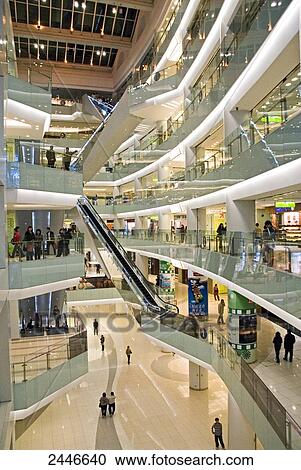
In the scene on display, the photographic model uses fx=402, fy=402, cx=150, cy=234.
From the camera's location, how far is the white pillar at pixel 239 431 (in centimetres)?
900

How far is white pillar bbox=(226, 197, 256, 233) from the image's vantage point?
9.42m

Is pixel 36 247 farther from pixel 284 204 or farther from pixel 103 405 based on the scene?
pixel 284 204

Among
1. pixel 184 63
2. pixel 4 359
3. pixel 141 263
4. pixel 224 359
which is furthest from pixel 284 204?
pixel 4 359

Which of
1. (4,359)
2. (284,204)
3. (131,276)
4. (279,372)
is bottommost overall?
(279,372)

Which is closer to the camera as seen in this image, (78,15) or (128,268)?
(128,268)

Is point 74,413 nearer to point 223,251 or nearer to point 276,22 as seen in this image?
point 223,251

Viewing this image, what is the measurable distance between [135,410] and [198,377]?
2167mm

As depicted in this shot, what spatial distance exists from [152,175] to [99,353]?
11577mm

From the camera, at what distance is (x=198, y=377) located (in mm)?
11953

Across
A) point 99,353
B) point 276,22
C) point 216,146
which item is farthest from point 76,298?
point 276,22

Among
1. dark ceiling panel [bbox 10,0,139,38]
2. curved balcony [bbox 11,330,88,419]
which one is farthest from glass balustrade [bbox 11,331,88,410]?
dark ceiling panel [bbox 10,0,139,38]

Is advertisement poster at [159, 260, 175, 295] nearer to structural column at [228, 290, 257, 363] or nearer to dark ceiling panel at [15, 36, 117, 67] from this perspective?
structural column at [228, 290, 257, 363]

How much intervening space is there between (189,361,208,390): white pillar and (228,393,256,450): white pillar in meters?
2.70

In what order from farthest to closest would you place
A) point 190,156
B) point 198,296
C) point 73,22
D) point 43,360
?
point 73,22 < point 190,156 < point 198,296 < point 43,360
